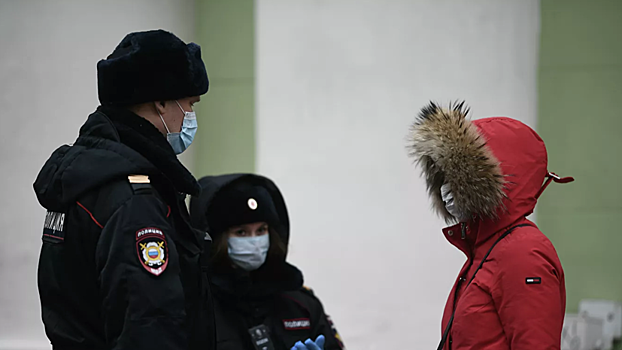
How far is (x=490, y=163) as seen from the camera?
6.69ft

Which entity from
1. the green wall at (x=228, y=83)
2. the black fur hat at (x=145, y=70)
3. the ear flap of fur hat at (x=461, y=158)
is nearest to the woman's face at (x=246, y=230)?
the ear flap of fur hat at (x=461, y=158)

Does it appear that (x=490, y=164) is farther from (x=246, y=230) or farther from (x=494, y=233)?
(x=246, y=230)

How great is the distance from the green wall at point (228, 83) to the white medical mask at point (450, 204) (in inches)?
114

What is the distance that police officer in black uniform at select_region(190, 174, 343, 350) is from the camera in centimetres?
292

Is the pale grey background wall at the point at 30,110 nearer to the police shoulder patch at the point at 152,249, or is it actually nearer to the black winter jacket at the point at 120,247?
the black winter jacket at the point at 120,247

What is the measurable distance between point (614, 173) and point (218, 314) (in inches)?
123

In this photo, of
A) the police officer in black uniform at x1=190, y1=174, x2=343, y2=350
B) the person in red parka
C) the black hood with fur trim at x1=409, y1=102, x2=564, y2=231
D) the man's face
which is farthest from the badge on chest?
the man's face

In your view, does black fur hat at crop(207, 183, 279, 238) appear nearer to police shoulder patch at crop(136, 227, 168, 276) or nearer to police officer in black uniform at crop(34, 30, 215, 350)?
police officer in black uniform at crop(34, 30, 215, 350)

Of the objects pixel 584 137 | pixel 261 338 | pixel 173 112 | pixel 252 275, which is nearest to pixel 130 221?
pixel 173 112

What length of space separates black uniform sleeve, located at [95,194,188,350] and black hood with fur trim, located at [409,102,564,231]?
98 cm

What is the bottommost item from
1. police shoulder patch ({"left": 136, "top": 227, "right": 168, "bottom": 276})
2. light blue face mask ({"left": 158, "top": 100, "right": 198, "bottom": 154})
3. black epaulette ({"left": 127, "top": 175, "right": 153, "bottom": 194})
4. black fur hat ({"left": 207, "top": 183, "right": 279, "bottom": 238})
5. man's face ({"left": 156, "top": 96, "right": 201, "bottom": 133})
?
black fur hat ({"left": 207, "top": 183, "right": 279, "bottom": 238})

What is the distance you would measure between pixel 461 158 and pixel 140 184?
3.36 ft

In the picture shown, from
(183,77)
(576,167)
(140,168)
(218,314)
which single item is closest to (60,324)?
(140,168)

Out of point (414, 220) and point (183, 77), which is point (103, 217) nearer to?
point (183, 77)
